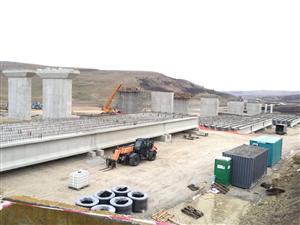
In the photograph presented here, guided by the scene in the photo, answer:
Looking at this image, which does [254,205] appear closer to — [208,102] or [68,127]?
[68,127]

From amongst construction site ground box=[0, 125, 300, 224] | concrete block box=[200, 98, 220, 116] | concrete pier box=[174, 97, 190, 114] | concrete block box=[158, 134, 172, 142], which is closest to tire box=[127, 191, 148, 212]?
construction site ground box=[0, 125, 300, 224]

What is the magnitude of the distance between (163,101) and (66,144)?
3013 centimetres

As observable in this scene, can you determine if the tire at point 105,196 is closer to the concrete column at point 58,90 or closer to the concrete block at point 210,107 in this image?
the concrete column at point 58,90

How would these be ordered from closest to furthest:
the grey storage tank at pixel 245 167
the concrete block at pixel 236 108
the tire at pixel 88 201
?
1. the tire at pixel 88 201
2. the grey storage tank at pixel 245 167
3. the concrete block at pixel 236 108

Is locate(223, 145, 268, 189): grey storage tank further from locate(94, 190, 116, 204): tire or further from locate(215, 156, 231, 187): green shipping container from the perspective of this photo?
locate(94, 190, 116, 204): tire

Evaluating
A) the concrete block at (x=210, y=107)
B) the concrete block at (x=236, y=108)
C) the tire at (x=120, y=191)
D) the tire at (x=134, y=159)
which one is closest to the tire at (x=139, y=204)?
the tire at (x=120, y=191)

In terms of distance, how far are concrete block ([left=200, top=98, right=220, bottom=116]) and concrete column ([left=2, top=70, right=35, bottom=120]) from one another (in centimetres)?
3447

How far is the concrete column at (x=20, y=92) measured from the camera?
37175 mm

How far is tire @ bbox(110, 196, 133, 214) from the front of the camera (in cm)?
1270

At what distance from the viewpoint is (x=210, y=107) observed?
6034 cm

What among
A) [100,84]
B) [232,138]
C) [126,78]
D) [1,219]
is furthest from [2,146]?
[126,78]

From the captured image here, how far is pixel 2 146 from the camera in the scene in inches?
658

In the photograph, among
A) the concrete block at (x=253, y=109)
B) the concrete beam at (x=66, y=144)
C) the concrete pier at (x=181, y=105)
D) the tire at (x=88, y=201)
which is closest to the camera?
the tire at (x=88, y=201)

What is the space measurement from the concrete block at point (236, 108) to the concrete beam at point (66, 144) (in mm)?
41673
